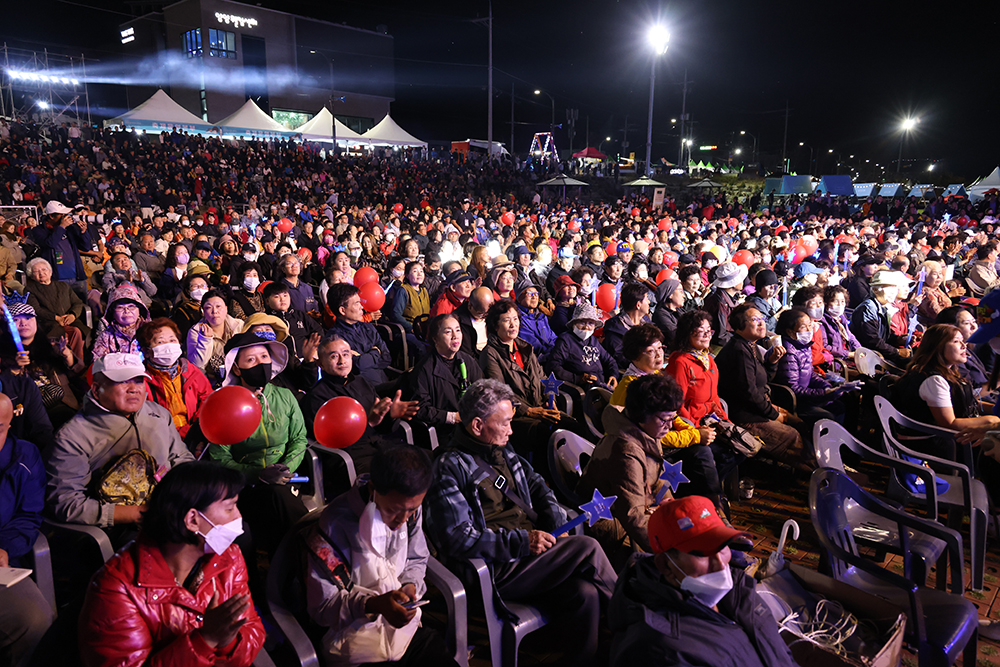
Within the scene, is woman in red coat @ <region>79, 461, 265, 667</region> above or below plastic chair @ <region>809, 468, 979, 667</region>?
above

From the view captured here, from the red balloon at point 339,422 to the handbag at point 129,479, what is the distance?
0.80m

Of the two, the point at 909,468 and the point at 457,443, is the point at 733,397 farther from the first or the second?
the point at 457,443

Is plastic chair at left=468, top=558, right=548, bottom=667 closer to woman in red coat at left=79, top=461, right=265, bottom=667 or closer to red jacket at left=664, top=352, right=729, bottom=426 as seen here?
woman in red coat at left=79, top=461, right=265, bottom=667

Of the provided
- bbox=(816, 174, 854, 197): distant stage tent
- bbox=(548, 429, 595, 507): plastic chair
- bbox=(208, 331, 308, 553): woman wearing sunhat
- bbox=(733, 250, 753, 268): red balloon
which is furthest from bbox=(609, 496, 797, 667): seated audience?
bbox=(816, 174, 854, 197): distant stage tent

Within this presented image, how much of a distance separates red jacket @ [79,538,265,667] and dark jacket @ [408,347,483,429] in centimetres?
228

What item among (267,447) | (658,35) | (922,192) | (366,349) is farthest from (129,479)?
(922,192)

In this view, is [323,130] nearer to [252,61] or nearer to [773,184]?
[252,61]

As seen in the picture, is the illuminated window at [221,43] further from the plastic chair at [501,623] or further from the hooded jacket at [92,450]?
the plastic chair at [501,623]

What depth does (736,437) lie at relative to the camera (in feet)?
12.8

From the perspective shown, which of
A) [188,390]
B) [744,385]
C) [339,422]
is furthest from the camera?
[744,385]

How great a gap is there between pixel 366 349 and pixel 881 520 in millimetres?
3895

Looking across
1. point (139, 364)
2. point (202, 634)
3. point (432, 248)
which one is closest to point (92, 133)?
point (432, 248)

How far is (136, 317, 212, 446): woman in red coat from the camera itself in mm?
3494

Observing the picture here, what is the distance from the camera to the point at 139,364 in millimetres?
2770
